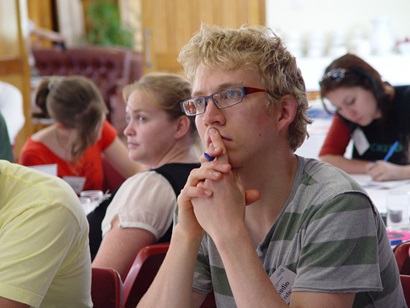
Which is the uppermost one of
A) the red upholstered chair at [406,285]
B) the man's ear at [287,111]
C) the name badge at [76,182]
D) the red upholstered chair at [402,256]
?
the man's ear at [287,111]

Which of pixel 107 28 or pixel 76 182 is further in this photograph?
pixel 107 28

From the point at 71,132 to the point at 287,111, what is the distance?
2.44 m

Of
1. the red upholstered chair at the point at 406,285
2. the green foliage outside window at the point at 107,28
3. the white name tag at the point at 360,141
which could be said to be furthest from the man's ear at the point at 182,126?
the green foliage outside window at the point at 107,28

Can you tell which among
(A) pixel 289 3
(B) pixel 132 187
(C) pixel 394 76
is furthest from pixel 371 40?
(B) pixel 132 187

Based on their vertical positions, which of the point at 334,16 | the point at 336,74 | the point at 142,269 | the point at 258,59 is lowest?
the point at 142,269

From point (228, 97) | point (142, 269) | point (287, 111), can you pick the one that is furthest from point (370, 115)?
point (228, 97)

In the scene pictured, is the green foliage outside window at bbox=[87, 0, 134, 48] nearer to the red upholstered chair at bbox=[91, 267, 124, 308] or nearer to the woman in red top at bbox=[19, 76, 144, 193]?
the woman in red top at bbox=[19, 76, 144, 193]

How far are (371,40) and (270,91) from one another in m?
7.14

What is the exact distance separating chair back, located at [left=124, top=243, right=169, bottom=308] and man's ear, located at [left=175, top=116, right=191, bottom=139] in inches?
24.1

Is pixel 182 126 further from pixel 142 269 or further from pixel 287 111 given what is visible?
pixel 287 111

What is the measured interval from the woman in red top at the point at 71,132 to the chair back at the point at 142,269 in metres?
1.65

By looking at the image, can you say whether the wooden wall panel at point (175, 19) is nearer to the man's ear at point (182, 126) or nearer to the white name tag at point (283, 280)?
the man's ear at point (182, 126)

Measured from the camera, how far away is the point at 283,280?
4.78 feet

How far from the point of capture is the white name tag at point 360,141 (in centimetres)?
370
